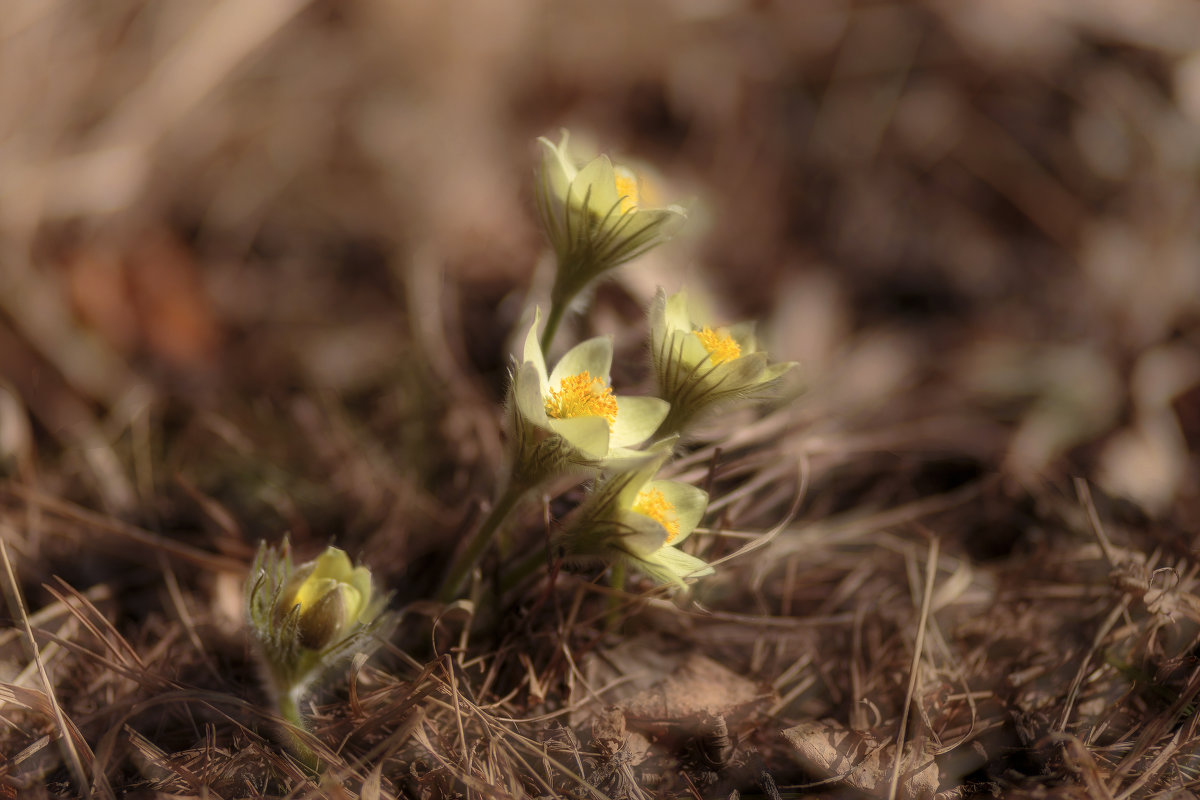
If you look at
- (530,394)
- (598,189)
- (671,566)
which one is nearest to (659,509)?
(671,566)

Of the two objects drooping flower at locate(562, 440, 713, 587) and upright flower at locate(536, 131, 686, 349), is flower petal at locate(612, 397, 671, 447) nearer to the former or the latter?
drooping flower at locate(562, 440, 713, 587)

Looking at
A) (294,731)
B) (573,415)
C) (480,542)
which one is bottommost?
(294,731)

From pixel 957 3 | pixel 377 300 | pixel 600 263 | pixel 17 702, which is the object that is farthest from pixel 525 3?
pixel 17 702

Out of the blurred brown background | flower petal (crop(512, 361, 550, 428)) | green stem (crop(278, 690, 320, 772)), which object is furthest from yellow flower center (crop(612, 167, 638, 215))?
green stem (crop(278, 690, 320, 772))

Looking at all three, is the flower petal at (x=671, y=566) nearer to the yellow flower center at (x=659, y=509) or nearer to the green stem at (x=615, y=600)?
the yellow flower center at (x=659, y=509)

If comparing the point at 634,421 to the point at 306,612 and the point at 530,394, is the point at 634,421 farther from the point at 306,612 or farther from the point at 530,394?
the point at 306,612

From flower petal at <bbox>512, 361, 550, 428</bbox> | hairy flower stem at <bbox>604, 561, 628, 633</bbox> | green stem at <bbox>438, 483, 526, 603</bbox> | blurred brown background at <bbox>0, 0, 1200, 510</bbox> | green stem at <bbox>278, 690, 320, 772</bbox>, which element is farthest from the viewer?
blurred brown background at <bbox>0, 0, 1200, 510</bbox>
